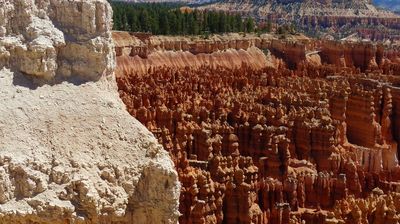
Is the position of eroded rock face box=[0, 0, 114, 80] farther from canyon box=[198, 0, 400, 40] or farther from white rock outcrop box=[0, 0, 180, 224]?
canyon box=[198, 0, 400, 40]

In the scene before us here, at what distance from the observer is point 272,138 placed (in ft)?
81.3

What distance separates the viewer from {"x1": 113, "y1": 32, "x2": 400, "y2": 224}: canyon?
60.4ft

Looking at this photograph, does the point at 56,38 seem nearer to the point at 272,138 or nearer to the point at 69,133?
the point at 69,133

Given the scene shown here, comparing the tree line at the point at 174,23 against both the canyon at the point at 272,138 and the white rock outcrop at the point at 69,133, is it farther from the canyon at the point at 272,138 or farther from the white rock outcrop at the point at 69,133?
the white rock outcrop at the point at 69,133

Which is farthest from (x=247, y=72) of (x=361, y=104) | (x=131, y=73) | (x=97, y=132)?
(x=97, y=132)

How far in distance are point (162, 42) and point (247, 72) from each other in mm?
9507

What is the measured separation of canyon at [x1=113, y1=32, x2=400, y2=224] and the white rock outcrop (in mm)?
8480

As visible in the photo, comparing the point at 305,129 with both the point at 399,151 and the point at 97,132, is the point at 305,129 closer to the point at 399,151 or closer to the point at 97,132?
the point at 399,151

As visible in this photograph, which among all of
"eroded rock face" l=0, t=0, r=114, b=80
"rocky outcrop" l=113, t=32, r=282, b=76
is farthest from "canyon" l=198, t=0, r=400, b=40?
"eroded rock face" l=0, t=0, r=114, b=80

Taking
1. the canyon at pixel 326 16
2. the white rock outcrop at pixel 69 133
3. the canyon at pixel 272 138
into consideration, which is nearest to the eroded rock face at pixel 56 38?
the white rock outcrop at pixel 69 133

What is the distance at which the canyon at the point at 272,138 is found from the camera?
18.4 m

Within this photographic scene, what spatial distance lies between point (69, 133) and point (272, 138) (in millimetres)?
17122

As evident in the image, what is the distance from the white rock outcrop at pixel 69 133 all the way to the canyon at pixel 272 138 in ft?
27.8

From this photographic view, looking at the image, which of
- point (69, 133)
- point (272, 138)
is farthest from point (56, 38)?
point (272, 138)
